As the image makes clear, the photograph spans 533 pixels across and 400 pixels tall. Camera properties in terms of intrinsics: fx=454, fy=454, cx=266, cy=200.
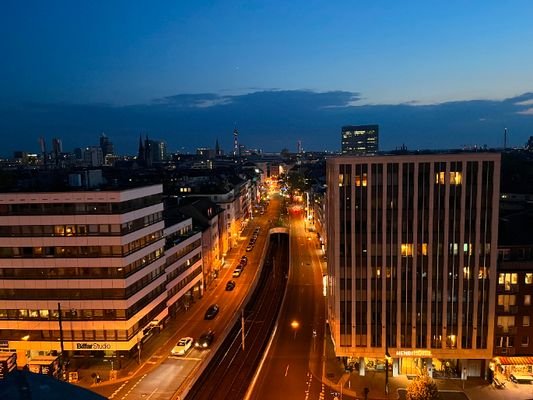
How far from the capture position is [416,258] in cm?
6456

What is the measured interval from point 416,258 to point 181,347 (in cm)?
3761

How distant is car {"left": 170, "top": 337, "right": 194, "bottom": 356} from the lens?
228 ft

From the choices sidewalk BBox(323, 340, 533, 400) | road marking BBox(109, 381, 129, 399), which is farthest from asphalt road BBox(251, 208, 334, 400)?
road marking BBox(109, 381, 129, 399)

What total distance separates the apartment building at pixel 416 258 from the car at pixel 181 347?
22.9m

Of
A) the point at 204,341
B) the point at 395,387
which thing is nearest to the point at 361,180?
the point at 395,387

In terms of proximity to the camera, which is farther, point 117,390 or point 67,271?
point 67,271

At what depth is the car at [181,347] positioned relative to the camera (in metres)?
69.4

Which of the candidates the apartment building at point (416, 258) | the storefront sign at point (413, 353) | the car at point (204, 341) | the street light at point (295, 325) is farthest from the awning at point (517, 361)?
the car at point (204, 341)

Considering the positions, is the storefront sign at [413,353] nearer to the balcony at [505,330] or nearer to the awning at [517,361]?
the awning at [517,361]

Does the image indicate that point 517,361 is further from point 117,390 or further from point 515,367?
point 117,390

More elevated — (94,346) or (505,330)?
(505,330)

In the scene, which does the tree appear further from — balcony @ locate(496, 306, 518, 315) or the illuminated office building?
the illuminated office building

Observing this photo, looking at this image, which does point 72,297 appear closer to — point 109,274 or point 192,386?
point 109,274

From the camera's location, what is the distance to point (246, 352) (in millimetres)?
71312
